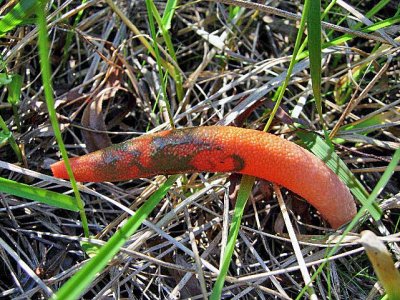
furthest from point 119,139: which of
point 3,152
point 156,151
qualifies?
point 156,151

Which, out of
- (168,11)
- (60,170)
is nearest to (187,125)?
(168,11)

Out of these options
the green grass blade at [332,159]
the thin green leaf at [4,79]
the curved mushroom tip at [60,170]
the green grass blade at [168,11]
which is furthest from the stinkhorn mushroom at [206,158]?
the green grass blade at [168,11]

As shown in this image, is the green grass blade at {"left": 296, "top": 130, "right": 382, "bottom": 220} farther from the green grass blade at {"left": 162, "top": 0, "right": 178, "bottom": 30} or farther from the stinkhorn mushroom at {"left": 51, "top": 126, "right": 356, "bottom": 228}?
the green grass blade at {"left": 162, "top": 0, "right": 178, "bottom": 30}

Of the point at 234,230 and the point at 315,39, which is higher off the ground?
the point at 315,39

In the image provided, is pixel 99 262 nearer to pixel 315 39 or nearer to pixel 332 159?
pixel 315 39

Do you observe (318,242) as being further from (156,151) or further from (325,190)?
(156,151)

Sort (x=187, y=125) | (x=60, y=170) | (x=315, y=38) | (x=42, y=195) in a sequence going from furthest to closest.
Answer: (x=187, y=125)
(x=60, y=170)
(x=42, y=195)
(x=315, y=38)

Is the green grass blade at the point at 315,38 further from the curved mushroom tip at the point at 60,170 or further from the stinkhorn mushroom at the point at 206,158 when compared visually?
the curved mushroom tip at the point at 60,170
